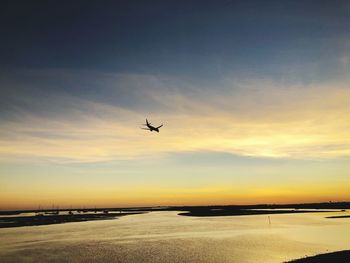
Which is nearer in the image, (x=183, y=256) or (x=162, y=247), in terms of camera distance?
(x=183, y=256)

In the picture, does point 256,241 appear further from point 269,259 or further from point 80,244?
point 80,244

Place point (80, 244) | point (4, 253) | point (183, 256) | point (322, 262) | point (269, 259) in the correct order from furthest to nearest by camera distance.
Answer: point (80, 244) < point (4, 253) < point (183, 256) < point (269, 259) < point (322, 262)

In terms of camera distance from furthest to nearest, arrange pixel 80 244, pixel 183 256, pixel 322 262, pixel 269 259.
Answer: pixel 80 244 < pixel 183 256 < pixel 269 259 < pixel 322 262

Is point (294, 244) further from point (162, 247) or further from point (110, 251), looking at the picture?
point (110, 251)

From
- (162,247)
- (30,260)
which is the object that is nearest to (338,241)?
(162,247)

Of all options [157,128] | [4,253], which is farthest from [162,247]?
[4,253]

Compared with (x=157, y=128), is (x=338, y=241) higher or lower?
lower

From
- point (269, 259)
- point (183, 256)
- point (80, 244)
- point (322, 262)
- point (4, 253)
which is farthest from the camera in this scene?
point (80, 244)

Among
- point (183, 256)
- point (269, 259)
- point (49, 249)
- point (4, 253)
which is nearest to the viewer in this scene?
point (269, 259)

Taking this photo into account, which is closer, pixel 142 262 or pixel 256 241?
pixel 142 262
